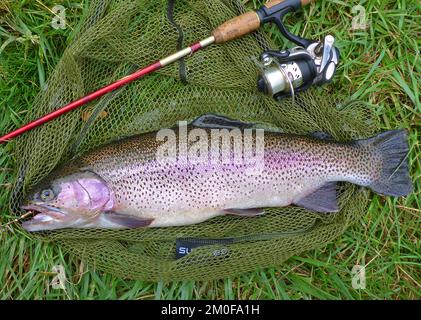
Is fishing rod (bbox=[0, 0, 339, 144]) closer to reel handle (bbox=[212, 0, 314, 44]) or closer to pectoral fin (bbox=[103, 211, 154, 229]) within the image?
reel handle (bbox=[212, 0, 314, 44])

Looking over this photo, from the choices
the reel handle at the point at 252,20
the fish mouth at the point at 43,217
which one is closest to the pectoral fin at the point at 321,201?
the reel handle at the point at 252,20

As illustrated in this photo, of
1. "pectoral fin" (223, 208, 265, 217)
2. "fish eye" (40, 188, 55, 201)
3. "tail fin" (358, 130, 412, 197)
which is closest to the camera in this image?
"fish eye" (40, 188, 55, 201)

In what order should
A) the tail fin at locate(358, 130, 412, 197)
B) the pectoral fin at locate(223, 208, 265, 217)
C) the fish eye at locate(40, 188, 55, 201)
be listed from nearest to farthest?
the fish eye at locate(40, 188, 55, 201) → the pectoral fin at locate(223, 208, 265, 217) → the tail fin at locate(358, 130, 412, 197)

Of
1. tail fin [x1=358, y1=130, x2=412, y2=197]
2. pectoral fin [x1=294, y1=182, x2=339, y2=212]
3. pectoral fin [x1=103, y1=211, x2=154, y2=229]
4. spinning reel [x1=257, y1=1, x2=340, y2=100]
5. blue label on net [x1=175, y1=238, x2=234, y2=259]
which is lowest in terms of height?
blue label on net [x1=175, y1=238, x2=234, y2=259]

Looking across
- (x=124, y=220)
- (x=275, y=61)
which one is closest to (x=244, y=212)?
(x=124, y=220)

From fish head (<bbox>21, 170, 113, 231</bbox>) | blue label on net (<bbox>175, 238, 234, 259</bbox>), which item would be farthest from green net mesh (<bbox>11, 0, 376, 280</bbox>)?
fish head (<bbox>21, 170, 113, 231</bbox>)

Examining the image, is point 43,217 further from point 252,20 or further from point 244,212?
point 252,20

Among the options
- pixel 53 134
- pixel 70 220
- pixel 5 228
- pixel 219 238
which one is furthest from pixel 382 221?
pixel 5 228
